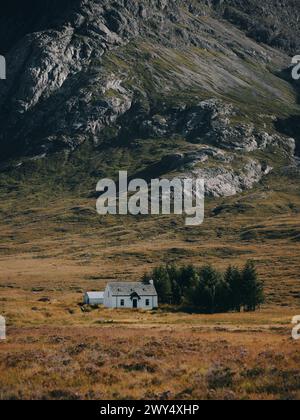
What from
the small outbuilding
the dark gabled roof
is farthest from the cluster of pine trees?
the small outbuilding

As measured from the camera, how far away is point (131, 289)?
348 feet

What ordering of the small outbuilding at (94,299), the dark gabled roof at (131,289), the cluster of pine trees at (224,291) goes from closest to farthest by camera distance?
the cluster of pine trees at (224,291) → the dark gabled roof at (131,289) → the small outbuilding at (94,299)

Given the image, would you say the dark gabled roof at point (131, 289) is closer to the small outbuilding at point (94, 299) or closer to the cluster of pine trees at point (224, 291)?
the small outbuilding at point (94, 299)

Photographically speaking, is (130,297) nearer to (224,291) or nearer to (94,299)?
(94,299)

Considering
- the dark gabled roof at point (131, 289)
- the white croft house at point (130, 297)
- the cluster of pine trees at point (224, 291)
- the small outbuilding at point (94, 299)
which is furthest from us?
the small outbuilding at point (94, 299)

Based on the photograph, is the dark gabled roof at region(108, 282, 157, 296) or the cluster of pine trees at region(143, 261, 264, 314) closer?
the cluster of pine trees at region(143, 261, 264, 314)

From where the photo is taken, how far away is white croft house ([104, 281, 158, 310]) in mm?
104312

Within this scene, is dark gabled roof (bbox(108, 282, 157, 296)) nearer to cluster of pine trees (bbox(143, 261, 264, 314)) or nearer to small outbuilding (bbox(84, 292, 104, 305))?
small outbuilding (bbox(84, 292, 104, 305))

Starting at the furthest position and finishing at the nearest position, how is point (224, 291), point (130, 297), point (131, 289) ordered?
point (131, 289) < point (130, 297) < point (224, 291)

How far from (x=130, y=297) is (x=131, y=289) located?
152 centimetres

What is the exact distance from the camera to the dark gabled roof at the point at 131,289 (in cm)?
10444

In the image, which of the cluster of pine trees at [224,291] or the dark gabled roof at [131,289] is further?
the dark gabled roof at [131,289]

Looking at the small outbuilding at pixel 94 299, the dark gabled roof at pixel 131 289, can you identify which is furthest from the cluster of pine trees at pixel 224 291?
the small outbuilding at pixel 94 299

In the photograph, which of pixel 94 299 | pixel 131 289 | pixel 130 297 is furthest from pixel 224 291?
pixel 94 299
